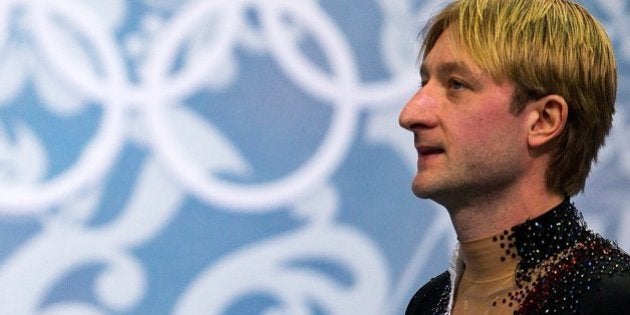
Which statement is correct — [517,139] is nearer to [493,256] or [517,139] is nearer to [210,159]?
[493,256]

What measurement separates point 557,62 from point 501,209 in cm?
21

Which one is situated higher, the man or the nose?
the nose

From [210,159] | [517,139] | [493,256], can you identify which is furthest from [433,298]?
A: [210,159]

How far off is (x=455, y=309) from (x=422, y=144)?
0.83 ft

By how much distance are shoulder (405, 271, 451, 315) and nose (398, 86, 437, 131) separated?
281 mm

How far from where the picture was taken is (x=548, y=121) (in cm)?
137

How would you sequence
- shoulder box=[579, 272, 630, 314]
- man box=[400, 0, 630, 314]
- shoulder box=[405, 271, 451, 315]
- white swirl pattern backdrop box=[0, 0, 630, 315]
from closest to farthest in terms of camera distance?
1. shoulder box=[579, 272, 630, 314]
2. man box=[400, 0, 630, 314]
3. shoulder box=[405, 271, 451, 315]
4. white swirl pattern backdrop box=[0, 0, 630, 315]

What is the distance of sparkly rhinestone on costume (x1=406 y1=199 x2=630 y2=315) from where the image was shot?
127 cm

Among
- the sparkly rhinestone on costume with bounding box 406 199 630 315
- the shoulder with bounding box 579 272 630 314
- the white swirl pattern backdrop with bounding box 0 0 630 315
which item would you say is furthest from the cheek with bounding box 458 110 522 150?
the white swirl pattern backdrop with bounding box 0 0 630 315

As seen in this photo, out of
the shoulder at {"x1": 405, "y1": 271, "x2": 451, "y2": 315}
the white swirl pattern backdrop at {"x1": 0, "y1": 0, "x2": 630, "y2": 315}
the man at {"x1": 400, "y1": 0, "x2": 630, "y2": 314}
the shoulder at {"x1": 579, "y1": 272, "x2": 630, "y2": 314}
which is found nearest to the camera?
the shoulder at {"x1": 579, "y1": 272, "x2": 630, "y2": 314}

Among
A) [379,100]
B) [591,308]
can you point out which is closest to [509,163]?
[591,308]

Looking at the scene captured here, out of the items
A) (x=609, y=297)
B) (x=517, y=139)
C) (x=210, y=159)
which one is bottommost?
(x=609, y=297)

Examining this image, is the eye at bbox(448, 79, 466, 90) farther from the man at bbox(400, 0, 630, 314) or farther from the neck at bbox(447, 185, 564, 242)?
the neck at bbox(447, 185, 564, 242)

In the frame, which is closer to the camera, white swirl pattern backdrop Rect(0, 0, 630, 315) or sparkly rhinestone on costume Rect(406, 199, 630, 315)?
sparkly rhinestone on costume Rect(406, 199, 630, 315)
